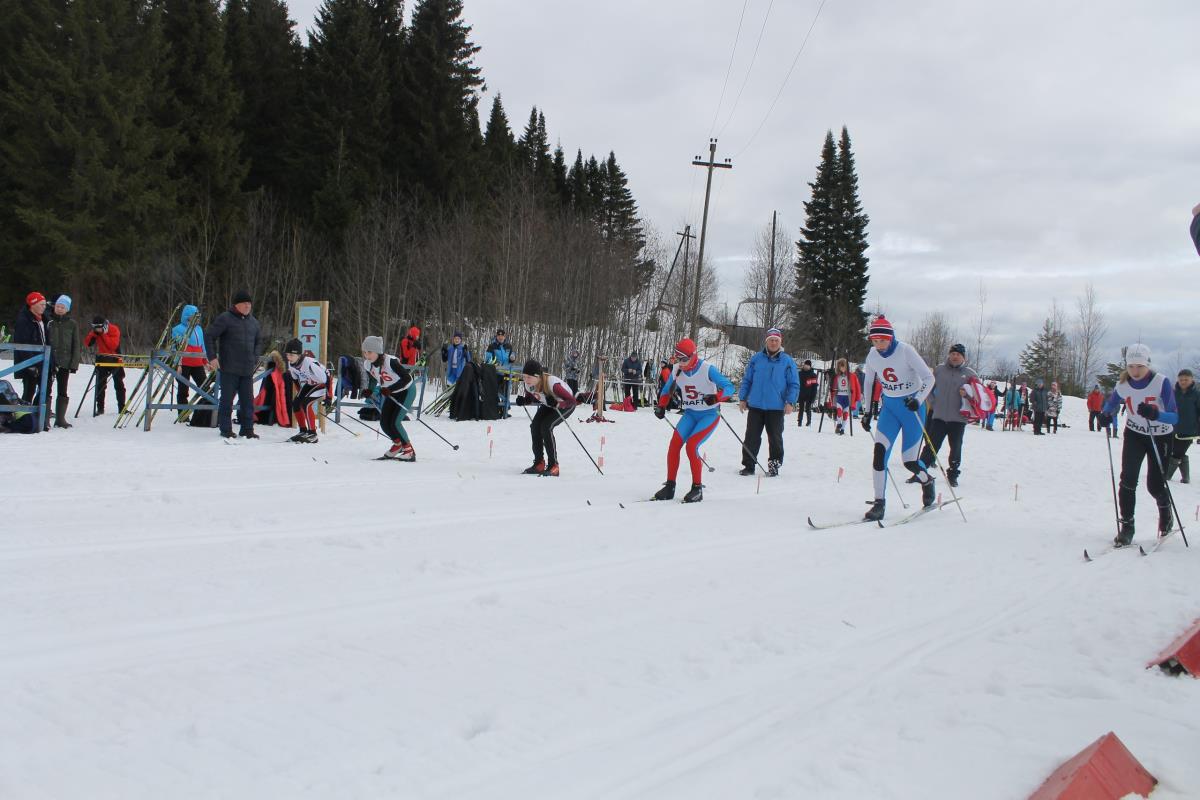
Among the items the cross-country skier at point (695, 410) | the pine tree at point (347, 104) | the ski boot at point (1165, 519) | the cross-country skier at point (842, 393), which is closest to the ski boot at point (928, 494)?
the ski boot at point (1165, 519)

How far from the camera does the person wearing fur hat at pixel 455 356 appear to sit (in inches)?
750

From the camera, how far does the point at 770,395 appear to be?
12.3 meters

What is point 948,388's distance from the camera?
11953 mm

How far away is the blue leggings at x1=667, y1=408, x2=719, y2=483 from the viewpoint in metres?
9.18

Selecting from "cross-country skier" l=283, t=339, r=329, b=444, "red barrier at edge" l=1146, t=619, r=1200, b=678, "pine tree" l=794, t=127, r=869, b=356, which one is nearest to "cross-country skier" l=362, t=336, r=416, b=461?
"cross-country skier" l=283, t=339, r=329, b=444

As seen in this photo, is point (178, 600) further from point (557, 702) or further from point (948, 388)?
point (948, 388)

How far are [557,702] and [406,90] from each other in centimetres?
4009

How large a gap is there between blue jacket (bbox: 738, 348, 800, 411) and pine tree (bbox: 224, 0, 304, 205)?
30.2 metres

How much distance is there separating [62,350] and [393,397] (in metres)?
5.04

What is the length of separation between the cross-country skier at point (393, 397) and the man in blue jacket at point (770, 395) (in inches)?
196

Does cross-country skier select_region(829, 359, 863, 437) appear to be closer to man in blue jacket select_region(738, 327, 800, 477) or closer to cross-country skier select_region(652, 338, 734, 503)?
man in blue jacket select_region(738, 327, 800, 477)

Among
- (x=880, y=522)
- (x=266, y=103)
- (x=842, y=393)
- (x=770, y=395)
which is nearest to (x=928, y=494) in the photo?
(x=880, y=522)

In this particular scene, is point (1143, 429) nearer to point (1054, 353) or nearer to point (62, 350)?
point (62, 350)

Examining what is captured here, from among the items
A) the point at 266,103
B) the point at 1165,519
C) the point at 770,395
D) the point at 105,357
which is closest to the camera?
the point at 1165,519
